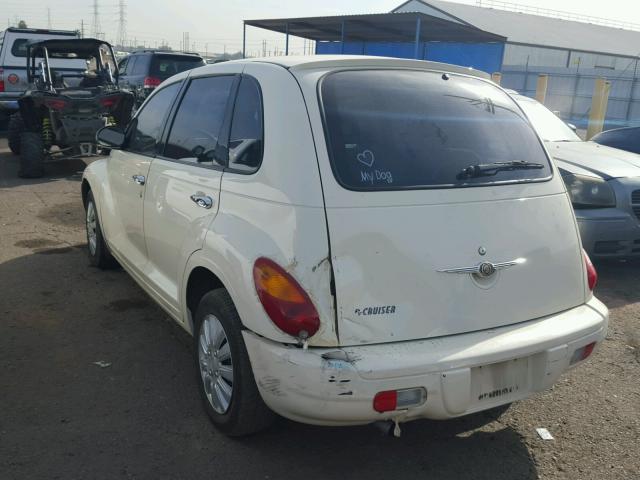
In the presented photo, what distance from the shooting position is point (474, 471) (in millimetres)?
2814

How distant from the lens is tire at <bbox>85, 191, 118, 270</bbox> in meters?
5.22

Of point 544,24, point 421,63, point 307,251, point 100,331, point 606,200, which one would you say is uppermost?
point 544,24

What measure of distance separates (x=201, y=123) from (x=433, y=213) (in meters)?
1.53

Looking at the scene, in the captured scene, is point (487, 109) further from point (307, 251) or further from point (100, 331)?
point (100, 331)

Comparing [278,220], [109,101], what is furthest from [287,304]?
[109,101]

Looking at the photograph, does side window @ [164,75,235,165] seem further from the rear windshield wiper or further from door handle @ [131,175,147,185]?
the rear windshield wiper

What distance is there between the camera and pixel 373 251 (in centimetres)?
248

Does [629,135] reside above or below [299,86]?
below

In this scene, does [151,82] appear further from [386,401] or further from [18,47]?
[386,401]

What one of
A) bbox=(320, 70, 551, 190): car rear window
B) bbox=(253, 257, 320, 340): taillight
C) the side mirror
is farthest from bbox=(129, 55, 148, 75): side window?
bbox=(253, 257, 320, 340): taillight

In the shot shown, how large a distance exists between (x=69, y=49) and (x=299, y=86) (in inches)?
342

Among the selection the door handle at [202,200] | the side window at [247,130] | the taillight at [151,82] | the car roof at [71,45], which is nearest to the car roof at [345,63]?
the side window at [247,130]

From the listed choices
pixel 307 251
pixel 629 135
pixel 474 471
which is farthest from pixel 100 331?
pixel 629 135

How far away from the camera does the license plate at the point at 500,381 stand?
2.52 m
